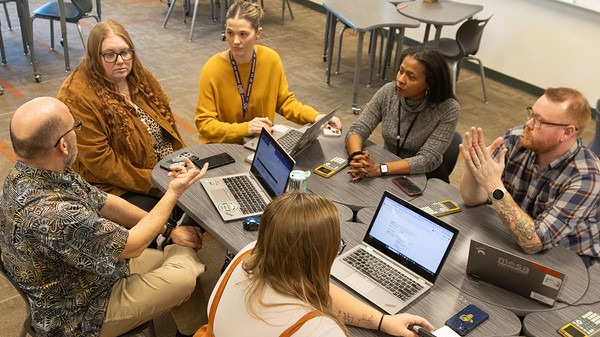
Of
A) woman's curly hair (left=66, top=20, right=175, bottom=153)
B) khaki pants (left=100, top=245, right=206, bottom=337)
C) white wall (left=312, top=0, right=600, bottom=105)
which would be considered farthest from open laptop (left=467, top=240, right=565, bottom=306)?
white wall (left=312, top=0, right=600, bottom=105)

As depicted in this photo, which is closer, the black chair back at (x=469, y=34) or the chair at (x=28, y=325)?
the chair at (x=28, y=325)

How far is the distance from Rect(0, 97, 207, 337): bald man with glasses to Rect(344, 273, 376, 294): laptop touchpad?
0.75m

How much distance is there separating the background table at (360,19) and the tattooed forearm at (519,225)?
9.87ft

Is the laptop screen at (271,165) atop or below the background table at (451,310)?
atop

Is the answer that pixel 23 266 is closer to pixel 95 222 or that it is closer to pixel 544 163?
pixel 95 222

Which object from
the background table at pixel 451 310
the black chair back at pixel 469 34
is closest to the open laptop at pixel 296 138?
the background table at pixel 451 310

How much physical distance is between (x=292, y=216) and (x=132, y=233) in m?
0.90

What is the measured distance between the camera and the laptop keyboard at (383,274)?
2.11 meters

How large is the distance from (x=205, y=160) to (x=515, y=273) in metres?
1.57

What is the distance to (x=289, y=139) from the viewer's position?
3.13 metres

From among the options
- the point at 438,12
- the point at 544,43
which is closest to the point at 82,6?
the point at 438,12

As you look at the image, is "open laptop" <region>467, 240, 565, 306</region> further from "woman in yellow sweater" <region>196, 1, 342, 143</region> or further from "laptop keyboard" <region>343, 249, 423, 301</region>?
"woman in yellow sweater" <region>196, 1, 342, 143</region>

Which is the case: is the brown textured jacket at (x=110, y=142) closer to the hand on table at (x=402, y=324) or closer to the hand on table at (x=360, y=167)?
the hand on table at (x=360, y=167)

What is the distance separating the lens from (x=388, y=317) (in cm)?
193
